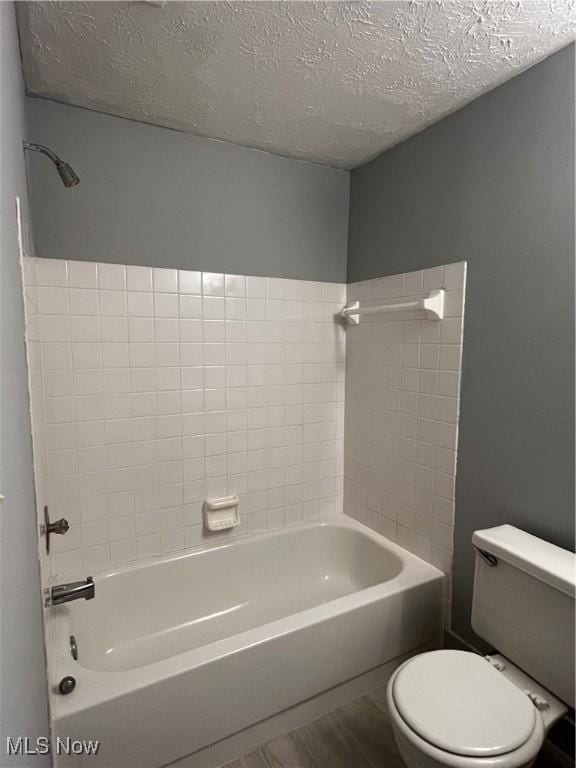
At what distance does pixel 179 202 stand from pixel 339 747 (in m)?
2.29

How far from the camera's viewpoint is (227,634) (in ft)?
6.42

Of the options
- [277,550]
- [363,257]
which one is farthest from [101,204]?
[277,550]

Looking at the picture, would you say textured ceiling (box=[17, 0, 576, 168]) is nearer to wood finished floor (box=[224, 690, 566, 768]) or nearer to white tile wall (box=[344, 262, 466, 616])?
white tile wall (box=[344, 262, 466, 616])

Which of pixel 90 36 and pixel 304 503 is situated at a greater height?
pixel 90 36

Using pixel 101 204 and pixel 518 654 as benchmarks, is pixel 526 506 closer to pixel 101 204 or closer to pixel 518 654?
pixel 518 654

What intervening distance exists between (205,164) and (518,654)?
7.51 feet

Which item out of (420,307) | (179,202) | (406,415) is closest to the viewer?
(420,307)

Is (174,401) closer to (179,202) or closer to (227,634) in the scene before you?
(179,202)

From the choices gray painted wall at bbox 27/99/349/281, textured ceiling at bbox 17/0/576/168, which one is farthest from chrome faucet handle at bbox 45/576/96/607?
textured ceiling at bbox 17/0/576/168

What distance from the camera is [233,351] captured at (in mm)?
2119

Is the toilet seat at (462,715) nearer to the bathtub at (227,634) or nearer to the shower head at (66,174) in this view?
the bathtub at (227,634)

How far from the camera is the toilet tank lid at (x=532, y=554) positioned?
121 cm

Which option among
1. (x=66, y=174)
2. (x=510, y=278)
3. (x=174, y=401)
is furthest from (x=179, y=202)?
(x=510, y=278)

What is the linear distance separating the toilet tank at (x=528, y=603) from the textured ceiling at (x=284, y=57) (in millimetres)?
1596
